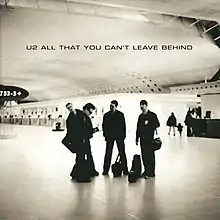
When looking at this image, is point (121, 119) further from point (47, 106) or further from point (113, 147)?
point (47, 106)

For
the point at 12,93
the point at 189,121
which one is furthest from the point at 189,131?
the point at 12,93

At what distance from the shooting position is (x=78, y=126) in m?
4.69

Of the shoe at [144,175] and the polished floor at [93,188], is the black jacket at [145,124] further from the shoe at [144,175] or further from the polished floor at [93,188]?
the shoe at [144,175]

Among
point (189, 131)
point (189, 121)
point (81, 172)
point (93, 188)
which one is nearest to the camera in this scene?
point (93, 188)

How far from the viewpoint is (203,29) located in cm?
475

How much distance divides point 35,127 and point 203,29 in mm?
2264

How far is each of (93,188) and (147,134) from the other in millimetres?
892

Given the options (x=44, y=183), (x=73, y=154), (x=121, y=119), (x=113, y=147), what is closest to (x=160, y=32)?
(x=121, y=119)

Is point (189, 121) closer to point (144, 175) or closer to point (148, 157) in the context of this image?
point (148, 157)

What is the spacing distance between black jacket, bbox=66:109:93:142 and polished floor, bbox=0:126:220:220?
110mm

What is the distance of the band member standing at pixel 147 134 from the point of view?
Result: 4.75 m

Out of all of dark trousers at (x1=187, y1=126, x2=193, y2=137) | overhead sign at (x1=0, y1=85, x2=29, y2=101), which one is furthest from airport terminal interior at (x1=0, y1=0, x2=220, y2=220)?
dark trousers at (x1=187, y1=126, x2=193, y2=137)

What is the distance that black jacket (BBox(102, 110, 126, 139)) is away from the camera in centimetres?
473

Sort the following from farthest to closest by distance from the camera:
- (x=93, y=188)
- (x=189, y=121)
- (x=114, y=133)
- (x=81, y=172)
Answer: (x=189, y=121) < (x=114, y=133) < (x=81, y=172) < (x=93, y=188)
